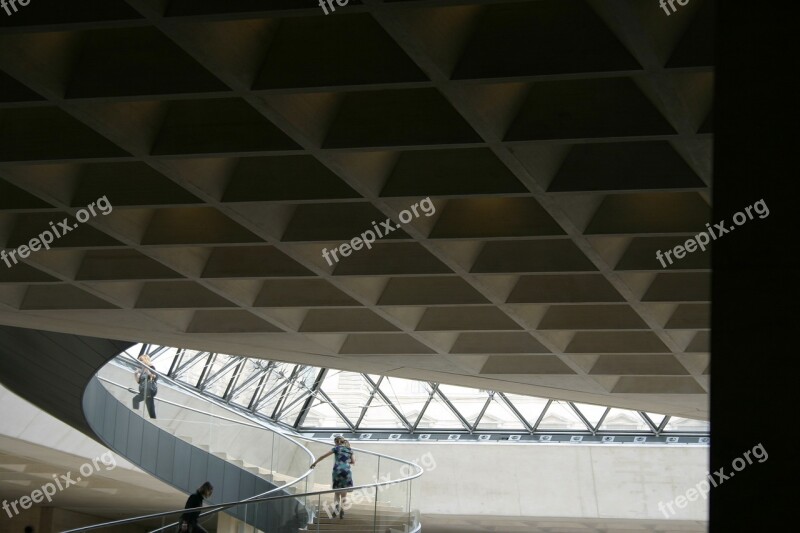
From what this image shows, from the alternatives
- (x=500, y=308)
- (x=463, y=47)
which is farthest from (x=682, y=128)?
(x=500, y=308)

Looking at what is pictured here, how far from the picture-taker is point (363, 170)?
16.5 m

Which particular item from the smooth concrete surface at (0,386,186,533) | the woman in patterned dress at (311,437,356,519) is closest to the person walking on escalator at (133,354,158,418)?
the smooth concrete surface at (0,386,186,533)

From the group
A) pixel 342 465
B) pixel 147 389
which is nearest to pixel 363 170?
pixel 342 465

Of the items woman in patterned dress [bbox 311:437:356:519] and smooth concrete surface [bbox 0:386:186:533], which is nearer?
woman in patterned dress [bbox 311:437:356:519]

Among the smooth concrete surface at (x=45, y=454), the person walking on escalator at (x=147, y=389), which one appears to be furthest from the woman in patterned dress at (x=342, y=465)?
the person walking on escalator at (x=147, y=389)

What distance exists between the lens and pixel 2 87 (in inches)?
540

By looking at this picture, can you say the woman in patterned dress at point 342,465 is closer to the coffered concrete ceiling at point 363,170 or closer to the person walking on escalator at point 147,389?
the coffered concrete ceiling at point 363,170

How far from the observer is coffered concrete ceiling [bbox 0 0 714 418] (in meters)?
12.6

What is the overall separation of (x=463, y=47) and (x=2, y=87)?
6.15 meters

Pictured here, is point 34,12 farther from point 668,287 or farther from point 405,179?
point 668,287

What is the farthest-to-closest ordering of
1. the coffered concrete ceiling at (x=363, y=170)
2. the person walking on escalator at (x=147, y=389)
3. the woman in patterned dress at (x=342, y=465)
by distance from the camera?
the person walking on escalator at (x=147, y=389) → the woman in patterned dress at (x=342, y=465) → the coffered concrete ceiling at (x=363, y=170)

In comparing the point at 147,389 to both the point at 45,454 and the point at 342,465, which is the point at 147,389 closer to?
the point at 45,454

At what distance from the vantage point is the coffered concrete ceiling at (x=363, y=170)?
41.2 feet

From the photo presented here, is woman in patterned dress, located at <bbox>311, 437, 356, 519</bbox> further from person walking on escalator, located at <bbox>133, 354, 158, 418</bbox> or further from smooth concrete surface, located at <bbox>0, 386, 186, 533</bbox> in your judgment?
person walking on escalator, located at <bbox>133, 354, 158, 418</bbox>
